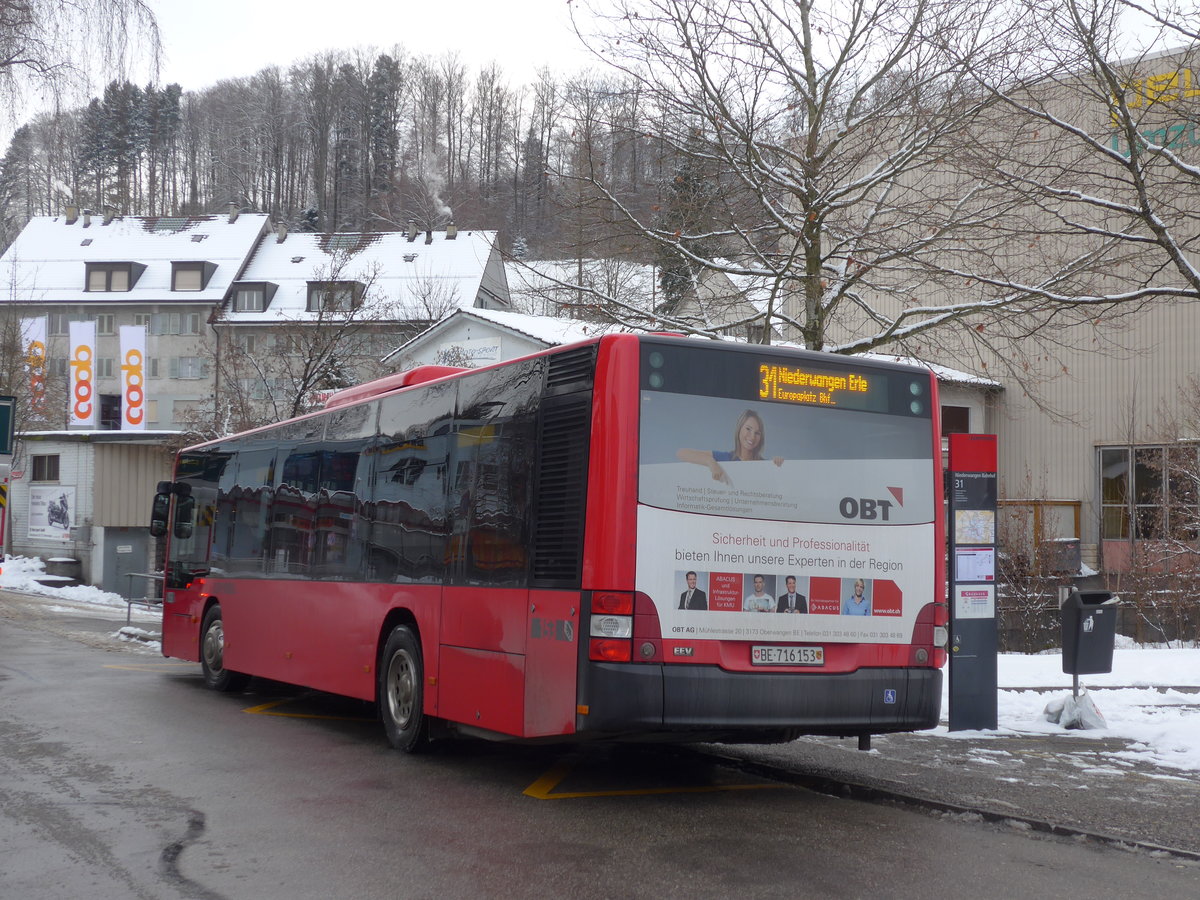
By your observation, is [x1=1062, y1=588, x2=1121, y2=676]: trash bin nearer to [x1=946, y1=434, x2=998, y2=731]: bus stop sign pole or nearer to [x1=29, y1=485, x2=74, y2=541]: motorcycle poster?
[x1=946, y1=434, x2=998, y2=731]: bus stop sign pole

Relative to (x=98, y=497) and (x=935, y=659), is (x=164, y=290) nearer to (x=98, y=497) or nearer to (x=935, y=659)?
(x=98, y=497)

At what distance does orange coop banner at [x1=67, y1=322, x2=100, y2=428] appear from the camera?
47.1 m

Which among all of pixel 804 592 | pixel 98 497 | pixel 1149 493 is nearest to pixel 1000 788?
pixel 804 592

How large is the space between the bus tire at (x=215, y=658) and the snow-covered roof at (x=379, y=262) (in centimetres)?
4705

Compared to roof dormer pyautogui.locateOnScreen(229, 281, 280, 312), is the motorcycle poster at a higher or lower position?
lower

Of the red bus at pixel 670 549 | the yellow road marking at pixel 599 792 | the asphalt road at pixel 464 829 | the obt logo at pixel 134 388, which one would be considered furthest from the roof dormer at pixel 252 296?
the yellow road marking at pixel 599 792

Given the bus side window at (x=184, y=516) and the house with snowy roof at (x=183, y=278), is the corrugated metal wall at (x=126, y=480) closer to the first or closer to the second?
the bus side window at (x=184, y=516)

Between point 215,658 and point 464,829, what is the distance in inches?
332

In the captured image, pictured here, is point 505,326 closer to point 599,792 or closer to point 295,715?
point 295,715

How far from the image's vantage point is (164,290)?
7206cm

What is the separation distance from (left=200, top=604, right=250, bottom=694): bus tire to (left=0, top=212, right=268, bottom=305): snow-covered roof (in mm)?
57524

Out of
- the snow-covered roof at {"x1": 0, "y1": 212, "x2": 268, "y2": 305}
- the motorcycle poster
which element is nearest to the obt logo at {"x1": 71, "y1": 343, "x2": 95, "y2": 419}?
the motorcycle poster

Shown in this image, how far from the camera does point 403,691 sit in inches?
400

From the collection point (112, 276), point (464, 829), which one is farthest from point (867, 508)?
point (112, 276)
